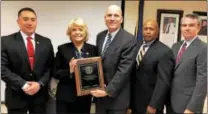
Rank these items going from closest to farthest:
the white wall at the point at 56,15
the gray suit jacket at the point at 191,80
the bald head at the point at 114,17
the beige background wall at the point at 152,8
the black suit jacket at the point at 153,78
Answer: the gray suit jacket at the point at 191,80, the black suit jacket at the point at 153,78, the bald head at the point at 114,17, the white wall at the point at 56,15, the beige background wall at the point at 152,8

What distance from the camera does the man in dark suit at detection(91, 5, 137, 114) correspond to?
2.42m

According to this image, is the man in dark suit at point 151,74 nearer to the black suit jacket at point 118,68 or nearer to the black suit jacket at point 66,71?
the black suit jacket at point 118,68

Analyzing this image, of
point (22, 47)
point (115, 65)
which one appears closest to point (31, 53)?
point (22, 47)

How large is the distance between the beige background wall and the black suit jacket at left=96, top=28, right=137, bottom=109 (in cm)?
192

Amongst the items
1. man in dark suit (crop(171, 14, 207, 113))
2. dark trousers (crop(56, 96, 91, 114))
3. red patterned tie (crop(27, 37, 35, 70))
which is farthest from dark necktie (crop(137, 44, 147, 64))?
red patterned tie (crop(27, 37, 35, 70))

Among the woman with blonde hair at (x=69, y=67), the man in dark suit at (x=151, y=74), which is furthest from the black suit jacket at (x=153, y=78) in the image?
the woman with blonde hair at (x=69, y=67)

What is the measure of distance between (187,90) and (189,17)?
24.5 inches

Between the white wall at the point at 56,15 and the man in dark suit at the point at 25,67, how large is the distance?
1.68m

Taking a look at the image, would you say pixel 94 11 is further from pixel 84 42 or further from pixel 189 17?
pixel 189 17

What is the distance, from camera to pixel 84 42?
2553 mm

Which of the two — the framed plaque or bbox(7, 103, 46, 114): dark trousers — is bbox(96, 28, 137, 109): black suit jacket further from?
bbox(7, 103, 46, 114): dark trousers

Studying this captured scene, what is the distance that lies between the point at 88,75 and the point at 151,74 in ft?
1.85

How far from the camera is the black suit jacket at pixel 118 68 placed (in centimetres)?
242

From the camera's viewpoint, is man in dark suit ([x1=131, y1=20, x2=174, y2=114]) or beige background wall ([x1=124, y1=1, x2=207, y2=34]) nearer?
man in dark suit ([x1=131, y1=20, x2=174, y2=114])
